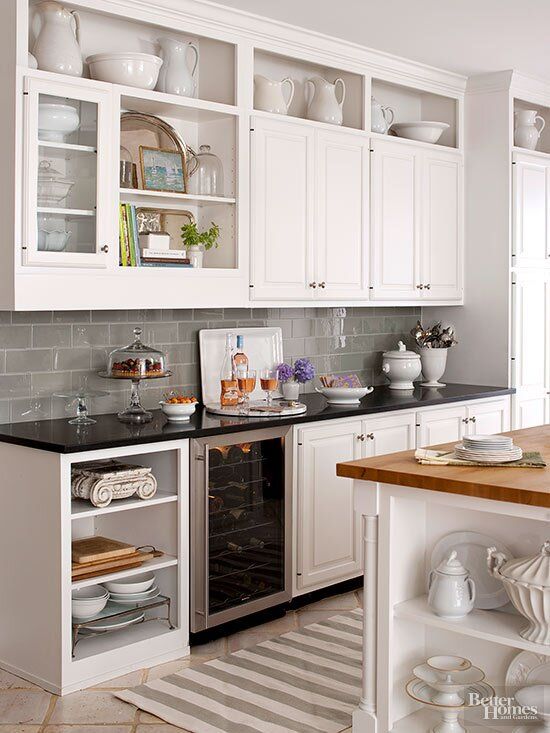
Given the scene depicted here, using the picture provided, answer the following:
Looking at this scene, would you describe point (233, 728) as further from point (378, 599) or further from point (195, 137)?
point (195, 137)

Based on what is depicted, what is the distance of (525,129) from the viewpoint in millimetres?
5852

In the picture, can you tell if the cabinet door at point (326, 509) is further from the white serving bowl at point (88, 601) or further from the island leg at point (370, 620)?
the island leg at point (370, 620)

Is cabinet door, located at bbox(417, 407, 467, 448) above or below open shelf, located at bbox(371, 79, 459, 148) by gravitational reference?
below

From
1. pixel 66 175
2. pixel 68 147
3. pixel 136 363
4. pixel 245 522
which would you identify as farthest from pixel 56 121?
pixel 245 522

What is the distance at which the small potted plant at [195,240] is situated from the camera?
14.3 ft

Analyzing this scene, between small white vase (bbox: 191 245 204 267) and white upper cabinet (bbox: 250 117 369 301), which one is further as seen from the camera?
white upper cabinet (bbox: 250 117 369 301)

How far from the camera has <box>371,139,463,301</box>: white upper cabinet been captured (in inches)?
206

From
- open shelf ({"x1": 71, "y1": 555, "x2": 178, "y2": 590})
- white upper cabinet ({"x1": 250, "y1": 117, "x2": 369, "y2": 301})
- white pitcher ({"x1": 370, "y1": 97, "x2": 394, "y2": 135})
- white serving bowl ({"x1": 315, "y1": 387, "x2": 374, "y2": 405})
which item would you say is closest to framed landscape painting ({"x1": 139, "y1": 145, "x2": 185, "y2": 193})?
white upper cabinet ({"x1": 250, "y1": 117, "x2": 369, "y2": 301})

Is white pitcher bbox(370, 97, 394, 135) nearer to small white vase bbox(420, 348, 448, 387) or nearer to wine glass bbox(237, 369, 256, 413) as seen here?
small white vase bbox(420, 348, 448, 387)

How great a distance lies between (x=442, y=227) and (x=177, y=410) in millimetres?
2360

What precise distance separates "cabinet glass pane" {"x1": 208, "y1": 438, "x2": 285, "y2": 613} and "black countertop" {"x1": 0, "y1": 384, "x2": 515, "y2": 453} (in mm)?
106

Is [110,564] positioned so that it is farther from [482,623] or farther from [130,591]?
[482,623]

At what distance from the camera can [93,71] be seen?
404 cm

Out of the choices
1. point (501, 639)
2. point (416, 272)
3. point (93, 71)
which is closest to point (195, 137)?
point (93, 71)
